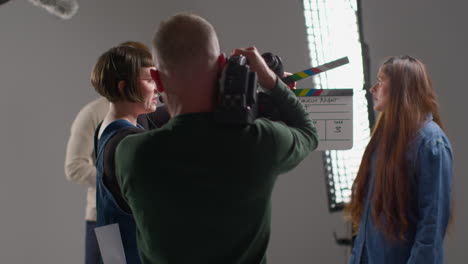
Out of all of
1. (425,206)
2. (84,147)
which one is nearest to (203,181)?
(425,206)

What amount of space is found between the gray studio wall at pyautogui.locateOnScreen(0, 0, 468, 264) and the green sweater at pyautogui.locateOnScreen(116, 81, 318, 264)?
2.35 metres

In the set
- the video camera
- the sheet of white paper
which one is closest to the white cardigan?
the sheet of white paper

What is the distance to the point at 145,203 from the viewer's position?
1143 millimetres

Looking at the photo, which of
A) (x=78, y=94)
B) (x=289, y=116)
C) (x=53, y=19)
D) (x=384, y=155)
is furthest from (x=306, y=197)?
(x=289, y=116)

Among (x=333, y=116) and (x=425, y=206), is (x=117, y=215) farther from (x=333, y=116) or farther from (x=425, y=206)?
(x=425, y=206)

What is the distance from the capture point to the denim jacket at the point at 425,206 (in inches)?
73.9

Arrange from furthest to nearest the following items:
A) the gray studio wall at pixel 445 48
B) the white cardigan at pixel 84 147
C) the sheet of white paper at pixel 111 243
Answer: the gray studio wall at pixel 445 48
the white cardigan at pixel 84 147
the sheet of white paper at pixel 111 243

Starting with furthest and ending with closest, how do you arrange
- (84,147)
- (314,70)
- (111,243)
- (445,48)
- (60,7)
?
(445,48) → (84,147) → (314,70) → (111,243) → (60,7)

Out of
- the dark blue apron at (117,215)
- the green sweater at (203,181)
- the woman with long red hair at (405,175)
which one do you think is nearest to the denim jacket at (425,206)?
the woman with long red hair at (405,175)

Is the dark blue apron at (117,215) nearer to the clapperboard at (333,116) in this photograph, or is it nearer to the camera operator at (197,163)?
the camera operator at (197,163)

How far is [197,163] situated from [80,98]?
8.32ft

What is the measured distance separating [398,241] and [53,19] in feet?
8.69

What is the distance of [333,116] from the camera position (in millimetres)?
1577

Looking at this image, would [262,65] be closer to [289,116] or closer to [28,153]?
[289,116]
